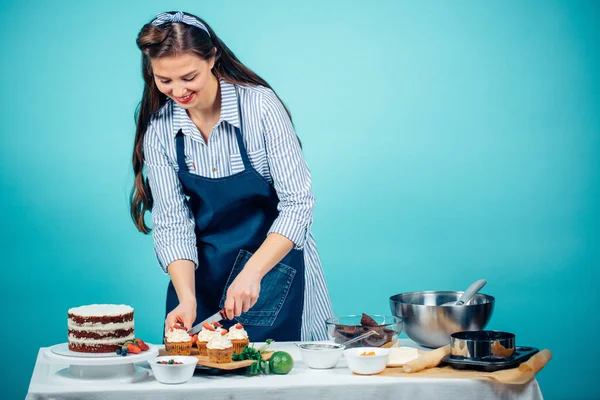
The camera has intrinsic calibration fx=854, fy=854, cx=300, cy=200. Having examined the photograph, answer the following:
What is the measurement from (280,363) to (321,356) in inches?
5.3

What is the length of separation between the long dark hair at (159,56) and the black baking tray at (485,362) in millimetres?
1145

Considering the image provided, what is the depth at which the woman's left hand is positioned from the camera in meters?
2.69

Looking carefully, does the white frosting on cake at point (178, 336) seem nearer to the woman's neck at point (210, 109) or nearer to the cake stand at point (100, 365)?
the cake stand at point (100, 365)

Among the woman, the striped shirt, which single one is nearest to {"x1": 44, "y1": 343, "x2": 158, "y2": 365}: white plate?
the woman

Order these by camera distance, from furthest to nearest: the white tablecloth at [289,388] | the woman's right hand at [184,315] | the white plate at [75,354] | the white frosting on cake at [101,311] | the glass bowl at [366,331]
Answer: the woman's right hand at [184,315]
the glass bowl at [366,331]
the white frosting on cake at [101,311]
the white plate at [75,354]
the white tablecloth at [289,388]

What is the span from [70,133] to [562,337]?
10.9 feet

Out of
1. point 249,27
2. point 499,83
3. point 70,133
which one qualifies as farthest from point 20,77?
point 499,83

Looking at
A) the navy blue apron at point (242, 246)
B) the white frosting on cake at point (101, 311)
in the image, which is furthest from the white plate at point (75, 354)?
the navy blue apron at point (242, 246)

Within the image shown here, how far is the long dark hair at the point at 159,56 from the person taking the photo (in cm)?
277

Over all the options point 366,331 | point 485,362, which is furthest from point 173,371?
point 485,362

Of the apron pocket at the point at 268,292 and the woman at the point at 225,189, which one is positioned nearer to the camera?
the woman at the point at 225,189

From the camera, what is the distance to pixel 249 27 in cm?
530

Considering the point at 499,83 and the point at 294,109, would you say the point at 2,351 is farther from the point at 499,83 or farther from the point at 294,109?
the point at 499,83

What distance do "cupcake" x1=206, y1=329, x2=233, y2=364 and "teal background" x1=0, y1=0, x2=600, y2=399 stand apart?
2.95m
